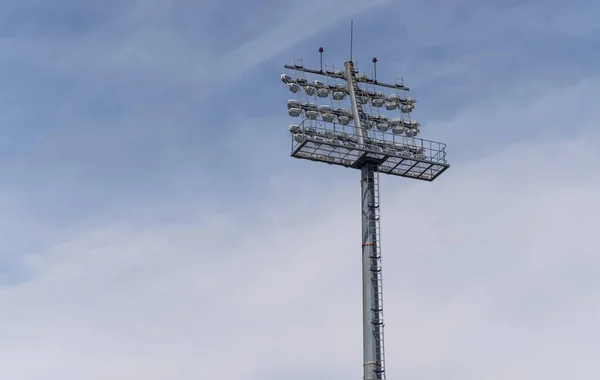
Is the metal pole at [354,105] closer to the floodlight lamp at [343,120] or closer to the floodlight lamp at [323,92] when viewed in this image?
the floodlight lamp at [343,120]

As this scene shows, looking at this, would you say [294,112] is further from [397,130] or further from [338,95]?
[397,130]

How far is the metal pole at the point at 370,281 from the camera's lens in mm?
75688

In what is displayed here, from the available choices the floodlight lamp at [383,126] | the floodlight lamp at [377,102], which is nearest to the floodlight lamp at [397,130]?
the floodlight lamp at [383,126]

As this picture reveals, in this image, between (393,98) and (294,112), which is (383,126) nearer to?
(393,98)

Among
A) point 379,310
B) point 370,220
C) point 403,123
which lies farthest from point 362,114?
point 379,310

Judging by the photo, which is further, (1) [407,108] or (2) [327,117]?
(1) [407,108]

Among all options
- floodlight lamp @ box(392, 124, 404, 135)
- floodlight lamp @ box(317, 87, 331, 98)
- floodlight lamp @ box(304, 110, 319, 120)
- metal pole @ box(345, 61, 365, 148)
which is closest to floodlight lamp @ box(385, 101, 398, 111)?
floodlight lamp @ box(392, 124, 404, 135)

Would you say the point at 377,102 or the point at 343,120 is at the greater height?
the point at 377,102

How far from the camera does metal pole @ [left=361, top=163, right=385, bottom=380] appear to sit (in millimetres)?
75688

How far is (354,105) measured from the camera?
84.9 metres

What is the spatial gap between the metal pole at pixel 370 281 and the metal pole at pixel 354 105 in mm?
2062

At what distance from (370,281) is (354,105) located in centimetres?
1491

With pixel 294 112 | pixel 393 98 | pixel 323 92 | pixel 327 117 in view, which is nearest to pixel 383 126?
pixel 393 98

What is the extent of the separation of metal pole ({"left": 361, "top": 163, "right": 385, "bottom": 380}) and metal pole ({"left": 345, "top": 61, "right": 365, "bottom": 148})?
2062mm
